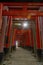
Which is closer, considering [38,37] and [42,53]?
[42,53]

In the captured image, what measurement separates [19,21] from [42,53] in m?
3.75

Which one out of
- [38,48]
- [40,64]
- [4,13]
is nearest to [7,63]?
[40,64]

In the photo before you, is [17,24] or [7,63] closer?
[7,63]

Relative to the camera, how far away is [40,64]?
7375 millimetres

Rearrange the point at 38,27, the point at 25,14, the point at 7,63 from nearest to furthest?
1. the point at 25,14
2. the point at 7,63
3. the point at 38,27

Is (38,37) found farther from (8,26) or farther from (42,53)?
(8,26)

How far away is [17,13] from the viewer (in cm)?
564

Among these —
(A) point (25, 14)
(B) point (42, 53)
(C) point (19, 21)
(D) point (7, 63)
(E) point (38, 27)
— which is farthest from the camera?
(C) point (19, 21)

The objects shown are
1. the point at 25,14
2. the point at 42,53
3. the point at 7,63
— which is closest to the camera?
the point at 25,14

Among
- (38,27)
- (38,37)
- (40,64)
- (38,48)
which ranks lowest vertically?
(40,64)

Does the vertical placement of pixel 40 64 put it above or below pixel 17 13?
below

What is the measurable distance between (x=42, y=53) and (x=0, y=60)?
2.53m

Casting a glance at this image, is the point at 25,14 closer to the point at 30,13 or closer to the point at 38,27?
the point at 30,13

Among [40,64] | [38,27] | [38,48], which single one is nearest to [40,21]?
[38,27]
